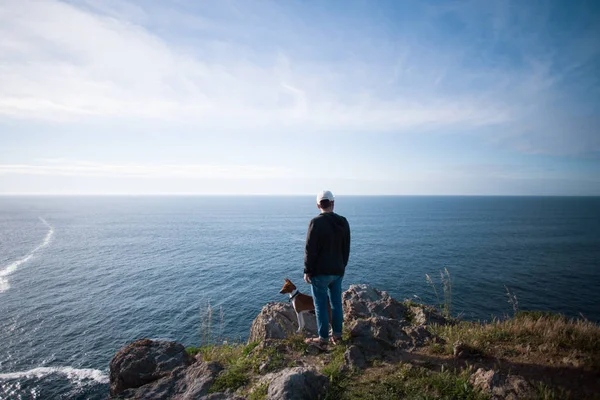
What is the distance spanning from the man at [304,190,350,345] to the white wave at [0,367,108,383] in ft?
85.1

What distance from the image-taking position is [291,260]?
56.2 metres

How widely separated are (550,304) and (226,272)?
4631cm

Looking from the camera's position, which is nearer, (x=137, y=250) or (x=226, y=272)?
(x=226, y=272)

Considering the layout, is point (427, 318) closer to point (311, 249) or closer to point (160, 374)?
point (311, 249)

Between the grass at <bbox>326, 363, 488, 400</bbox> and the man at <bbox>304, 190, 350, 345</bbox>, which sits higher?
the man at <bbox>304, 190, 350, 345</bbox>

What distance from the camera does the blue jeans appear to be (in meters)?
6.39

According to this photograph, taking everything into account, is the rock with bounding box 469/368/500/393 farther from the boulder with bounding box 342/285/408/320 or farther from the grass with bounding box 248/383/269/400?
the boulder with bounding box 342/285/408/320

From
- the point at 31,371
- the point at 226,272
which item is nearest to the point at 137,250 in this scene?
the point at 226,272

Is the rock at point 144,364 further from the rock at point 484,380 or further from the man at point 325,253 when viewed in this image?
the rock at point 484,380

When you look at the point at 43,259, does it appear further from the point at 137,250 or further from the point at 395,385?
the point at 395,385

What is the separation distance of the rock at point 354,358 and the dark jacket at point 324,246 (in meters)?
1.65

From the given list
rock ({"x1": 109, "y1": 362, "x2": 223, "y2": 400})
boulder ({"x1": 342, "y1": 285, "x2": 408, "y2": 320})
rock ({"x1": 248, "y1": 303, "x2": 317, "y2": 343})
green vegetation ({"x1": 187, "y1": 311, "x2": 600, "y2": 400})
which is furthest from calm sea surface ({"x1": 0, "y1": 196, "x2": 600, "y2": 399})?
rock ({"x1": 109, "y1": 362, "x2": 223, "y2": 400})

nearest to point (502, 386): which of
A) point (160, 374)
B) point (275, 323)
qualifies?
point (160, 374)

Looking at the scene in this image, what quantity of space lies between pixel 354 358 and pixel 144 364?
17.7 ft
